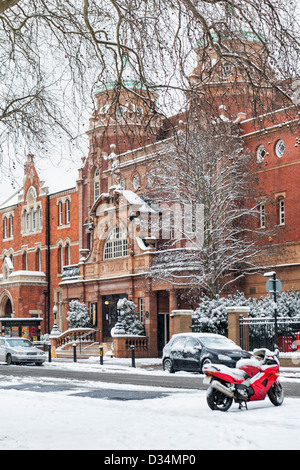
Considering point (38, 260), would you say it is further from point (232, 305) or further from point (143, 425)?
point (143, 425)

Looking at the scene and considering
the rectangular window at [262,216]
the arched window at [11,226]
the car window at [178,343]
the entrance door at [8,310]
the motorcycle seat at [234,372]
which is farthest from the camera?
the arched window at [11,226]

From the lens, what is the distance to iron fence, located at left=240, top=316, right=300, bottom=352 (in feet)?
95.2

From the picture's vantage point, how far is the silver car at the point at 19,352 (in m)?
35.2

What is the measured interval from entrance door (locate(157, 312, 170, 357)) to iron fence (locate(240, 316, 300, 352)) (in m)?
11.3

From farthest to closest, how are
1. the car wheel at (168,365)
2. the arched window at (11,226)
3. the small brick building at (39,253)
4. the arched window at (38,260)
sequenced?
the arched window at (11,226), the arched window at (38,260), the small brick building at (39,253), the car wheel at (168,365)

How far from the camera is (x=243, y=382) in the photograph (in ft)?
Answer: 44.3

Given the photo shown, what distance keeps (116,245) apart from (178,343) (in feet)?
63.4

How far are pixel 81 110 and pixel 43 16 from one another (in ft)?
5.66

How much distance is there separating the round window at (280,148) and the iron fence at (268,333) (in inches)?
406

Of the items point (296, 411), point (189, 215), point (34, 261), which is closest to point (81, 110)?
point (296, 411)

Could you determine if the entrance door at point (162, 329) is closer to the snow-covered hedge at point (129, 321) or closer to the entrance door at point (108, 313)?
the snow-covered hedge at point (129, 321)

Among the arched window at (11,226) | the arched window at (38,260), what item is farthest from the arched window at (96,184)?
the arched window at (11,226)

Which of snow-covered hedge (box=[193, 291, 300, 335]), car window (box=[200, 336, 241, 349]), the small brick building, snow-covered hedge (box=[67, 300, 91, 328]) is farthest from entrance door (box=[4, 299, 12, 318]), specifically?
car window (box=[200, 336, 241, 349])
